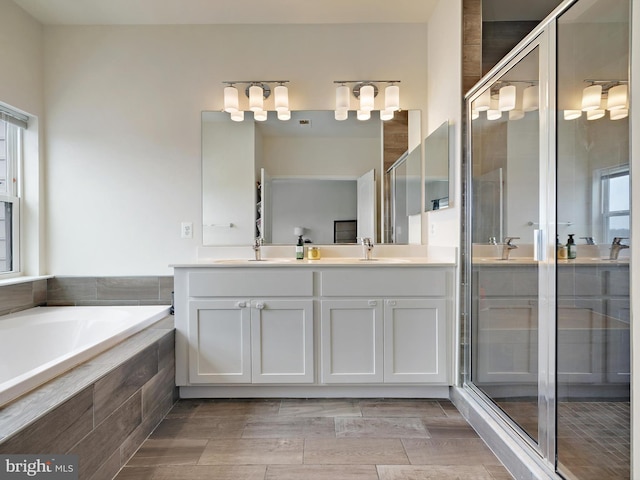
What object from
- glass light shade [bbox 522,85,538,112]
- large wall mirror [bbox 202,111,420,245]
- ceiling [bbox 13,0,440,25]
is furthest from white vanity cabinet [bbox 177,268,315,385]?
ceiling [bbox 13,0,440,25]

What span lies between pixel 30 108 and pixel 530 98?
3127mm

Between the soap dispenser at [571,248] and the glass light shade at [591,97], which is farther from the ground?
the glass light shade at [591,97]

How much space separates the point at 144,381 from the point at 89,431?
1.52ft

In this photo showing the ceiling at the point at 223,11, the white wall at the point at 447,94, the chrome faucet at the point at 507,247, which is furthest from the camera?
the ceiling at the point at 223,11

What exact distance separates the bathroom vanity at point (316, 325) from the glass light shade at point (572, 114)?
106 cm

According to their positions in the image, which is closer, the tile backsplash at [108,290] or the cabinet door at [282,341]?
Answer: the cabinet door at [282,341]

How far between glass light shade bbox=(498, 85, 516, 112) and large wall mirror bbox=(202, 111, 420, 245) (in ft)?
3.43

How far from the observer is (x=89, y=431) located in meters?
1.40

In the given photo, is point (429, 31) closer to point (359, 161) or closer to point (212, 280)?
point (359, 161)

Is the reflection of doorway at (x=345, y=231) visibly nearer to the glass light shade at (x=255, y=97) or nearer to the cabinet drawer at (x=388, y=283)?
the cabinet drawer at (x=388, y=283)

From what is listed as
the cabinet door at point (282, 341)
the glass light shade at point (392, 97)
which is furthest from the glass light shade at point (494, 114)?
the cabinet door at point (282, 341)

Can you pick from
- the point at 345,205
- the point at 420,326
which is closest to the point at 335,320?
the point at 420,326

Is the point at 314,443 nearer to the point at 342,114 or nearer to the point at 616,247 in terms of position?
the point at 616,247

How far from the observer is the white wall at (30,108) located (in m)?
2.47
